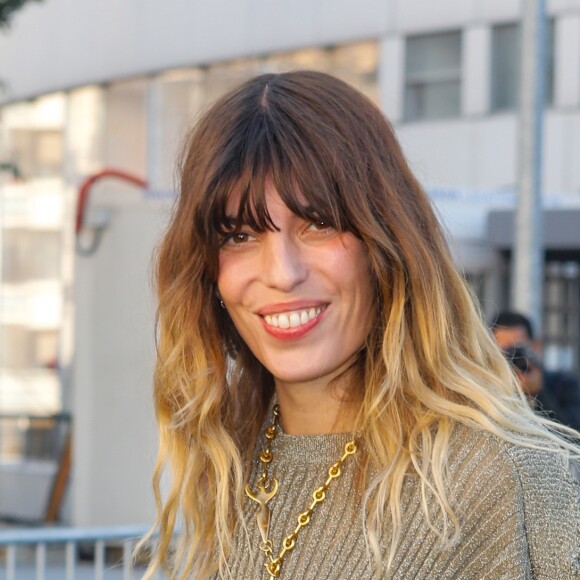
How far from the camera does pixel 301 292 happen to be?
7.38ft

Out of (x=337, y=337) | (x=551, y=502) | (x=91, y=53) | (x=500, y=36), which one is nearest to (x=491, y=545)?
(x=551, y=502)

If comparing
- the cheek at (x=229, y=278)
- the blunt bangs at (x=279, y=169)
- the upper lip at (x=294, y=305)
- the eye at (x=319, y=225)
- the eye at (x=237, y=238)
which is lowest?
the upper lip at (x=294, y=305)

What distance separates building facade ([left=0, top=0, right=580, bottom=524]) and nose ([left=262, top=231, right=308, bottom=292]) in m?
9.68

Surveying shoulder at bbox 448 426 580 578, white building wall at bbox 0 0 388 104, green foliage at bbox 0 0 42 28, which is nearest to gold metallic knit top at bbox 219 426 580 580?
shoulder at bbox 448 426 580 578

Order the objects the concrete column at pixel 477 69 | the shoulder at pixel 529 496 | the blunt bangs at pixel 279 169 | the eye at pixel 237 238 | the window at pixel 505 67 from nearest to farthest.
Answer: the shoulder at pixel 529 496 → the blunt bangs at pixel 279 169 → the eye at pixel 237 238 → the window at pixel 505 67 → the concrete column at pixel 477 69

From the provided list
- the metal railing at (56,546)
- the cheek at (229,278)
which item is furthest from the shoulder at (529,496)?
the metal railing at (56,546)

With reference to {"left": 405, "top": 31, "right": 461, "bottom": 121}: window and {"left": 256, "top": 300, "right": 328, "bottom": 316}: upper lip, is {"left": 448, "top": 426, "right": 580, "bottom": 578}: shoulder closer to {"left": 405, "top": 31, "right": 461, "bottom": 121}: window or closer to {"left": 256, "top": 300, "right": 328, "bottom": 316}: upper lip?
{"left": 256, "top": 300, "right": 328, "bottom": 316}: upper lip

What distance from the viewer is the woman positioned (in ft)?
6.89

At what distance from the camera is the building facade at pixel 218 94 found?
15.8m

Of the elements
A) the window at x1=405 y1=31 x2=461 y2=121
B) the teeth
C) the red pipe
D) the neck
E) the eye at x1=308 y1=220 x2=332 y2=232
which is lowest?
the neck

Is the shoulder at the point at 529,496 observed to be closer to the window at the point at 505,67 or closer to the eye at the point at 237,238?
the eye at the point at 237,238

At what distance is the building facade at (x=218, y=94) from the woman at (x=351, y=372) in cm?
955

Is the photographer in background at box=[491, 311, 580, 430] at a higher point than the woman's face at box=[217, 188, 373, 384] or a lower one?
lower

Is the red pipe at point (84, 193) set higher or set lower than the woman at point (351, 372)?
higher
